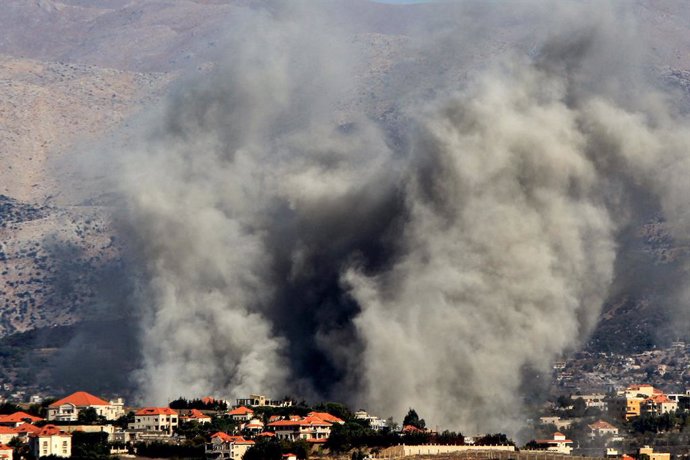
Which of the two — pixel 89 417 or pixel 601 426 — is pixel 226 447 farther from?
pixel 601 426

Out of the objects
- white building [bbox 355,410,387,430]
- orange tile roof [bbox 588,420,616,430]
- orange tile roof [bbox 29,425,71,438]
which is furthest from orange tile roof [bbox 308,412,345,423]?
orange tile roof [bbox 588,420,616,430]

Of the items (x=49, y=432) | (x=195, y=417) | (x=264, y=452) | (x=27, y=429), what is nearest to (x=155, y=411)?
(x=195, y=417)

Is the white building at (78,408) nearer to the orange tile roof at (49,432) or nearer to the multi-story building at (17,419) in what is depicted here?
the multi-story building at (17,419)

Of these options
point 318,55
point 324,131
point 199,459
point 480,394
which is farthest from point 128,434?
point 318,55

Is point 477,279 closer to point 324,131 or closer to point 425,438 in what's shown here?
point 425,438

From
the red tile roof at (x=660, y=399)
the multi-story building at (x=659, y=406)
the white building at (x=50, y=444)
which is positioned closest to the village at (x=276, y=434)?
the white building at (x=50, y=444)
